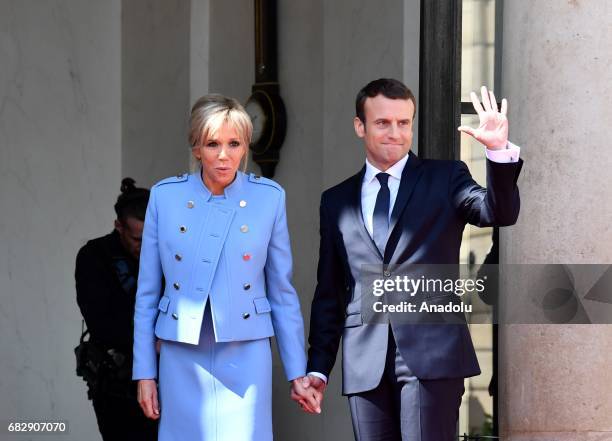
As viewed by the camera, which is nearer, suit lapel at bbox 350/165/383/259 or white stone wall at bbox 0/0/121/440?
suit lapel at bbox 350/165/383/259

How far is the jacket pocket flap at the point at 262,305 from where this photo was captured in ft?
15.4

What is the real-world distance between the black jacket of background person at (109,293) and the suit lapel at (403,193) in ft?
6.10

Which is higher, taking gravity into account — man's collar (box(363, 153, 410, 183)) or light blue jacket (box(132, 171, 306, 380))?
man's collar (box(363, 153, 410, 183))

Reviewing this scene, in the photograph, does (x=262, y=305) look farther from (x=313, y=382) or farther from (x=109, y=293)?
(x=109, y=293)

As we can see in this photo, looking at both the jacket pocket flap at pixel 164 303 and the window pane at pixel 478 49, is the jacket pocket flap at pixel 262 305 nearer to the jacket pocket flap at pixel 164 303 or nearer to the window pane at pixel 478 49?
the jacket pocket flap at pixel 164 303

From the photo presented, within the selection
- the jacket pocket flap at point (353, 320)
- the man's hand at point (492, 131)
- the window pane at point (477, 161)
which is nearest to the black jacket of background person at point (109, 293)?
the window pane at point (477, 161)

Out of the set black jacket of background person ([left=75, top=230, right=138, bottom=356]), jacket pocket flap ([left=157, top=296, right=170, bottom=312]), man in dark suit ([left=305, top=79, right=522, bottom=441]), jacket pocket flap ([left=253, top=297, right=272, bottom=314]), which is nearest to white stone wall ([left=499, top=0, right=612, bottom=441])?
man in dark suit ([left=305, top=79, right=522, bottom=441])

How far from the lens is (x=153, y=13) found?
363 inches

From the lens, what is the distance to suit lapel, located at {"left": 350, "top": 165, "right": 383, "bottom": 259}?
15.5 ft

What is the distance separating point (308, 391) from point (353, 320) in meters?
0.28

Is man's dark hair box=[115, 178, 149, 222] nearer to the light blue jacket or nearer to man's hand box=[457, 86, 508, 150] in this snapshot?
the light blue jacket

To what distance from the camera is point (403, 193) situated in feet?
15.5

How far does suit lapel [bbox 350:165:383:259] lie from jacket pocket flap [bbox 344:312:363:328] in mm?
205

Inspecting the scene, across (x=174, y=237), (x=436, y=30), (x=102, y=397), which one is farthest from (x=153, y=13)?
(x=174, y=237)
